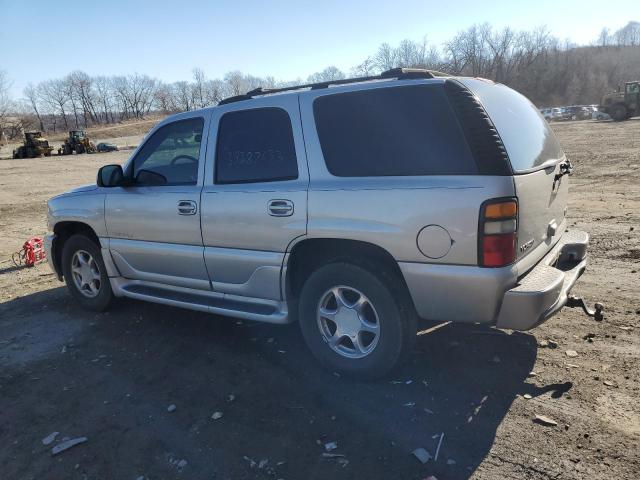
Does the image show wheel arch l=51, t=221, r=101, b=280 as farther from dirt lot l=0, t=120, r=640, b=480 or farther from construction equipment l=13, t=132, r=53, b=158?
construction equipment l=13, t=132, r=53, b=158

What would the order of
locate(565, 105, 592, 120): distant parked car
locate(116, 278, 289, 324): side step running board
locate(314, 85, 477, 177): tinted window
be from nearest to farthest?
locate(314, 85, 477, 177): tinted window
locate(116, 278, 289, 324): side step running board
locate(565, 105, 592, 120): distant parked car

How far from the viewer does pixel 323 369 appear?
3.74 metres

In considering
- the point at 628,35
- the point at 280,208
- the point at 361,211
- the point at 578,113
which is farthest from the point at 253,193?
the point at 628,35

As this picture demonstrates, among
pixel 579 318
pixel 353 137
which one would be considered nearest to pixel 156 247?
pixel 353 137

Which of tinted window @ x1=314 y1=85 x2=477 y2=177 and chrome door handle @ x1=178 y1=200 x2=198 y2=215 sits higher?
tinted window @ x1=314 y1=85 x2=477 y2=177

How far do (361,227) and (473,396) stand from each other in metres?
1.37

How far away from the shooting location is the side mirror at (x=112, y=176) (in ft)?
15.1

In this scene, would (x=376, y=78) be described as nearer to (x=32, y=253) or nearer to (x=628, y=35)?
(x=32, y=253)

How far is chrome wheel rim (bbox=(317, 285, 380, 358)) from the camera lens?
3424 mm

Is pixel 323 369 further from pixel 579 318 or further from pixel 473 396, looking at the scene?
pixel 579 318

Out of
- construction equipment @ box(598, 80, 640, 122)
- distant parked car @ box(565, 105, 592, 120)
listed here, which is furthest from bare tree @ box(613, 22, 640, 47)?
construction equipment @ box(598, 80, 640, 122)

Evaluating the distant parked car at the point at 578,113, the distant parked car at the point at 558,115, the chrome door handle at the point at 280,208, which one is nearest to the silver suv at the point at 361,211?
the chrome door handle at the point at 280,208

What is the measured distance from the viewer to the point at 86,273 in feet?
17.5

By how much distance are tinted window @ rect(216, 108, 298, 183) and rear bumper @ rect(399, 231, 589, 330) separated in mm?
1255
